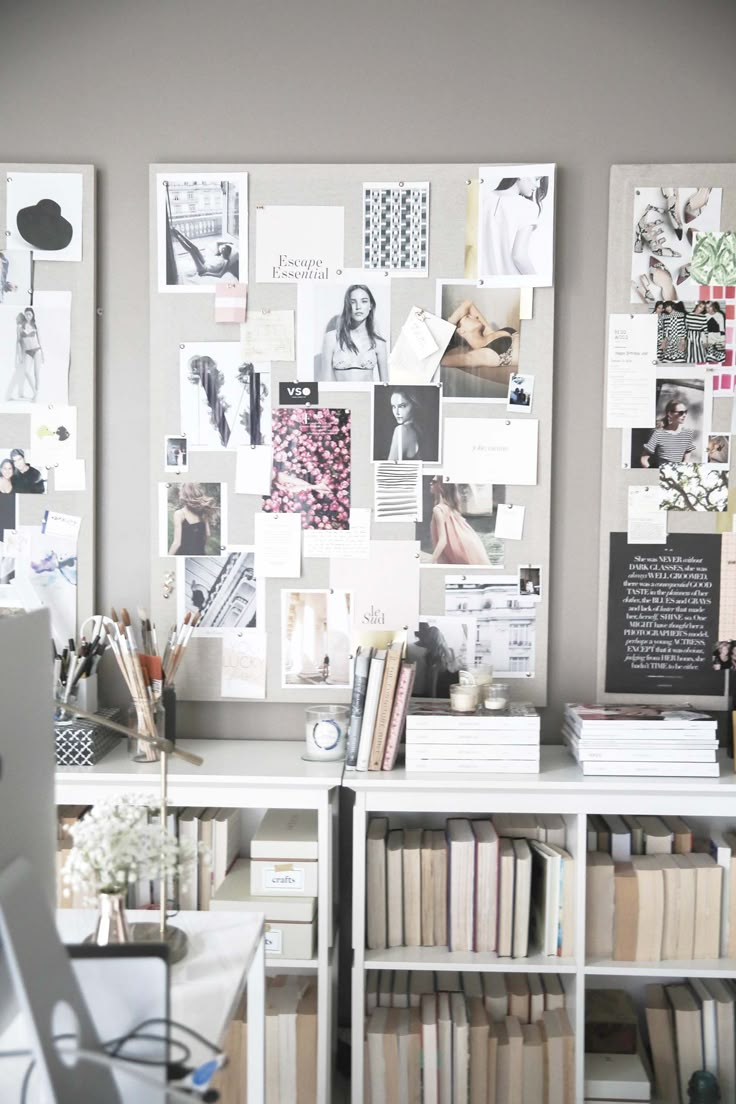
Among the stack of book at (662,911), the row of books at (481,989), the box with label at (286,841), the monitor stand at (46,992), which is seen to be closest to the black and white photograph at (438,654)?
the box with label at (286,841)

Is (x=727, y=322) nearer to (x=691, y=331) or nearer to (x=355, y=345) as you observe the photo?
(x=691, y=331)

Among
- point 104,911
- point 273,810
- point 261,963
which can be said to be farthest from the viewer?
point 273,810

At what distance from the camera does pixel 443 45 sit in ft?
8.36

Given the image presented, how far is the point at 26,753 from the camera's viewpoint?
1.26 m

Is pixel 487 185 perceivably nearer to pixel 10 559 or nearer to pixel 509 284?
pixel 509 284

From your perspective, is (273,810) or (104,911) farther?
(273,810)

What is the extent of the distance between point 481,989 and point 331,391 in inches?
60.9

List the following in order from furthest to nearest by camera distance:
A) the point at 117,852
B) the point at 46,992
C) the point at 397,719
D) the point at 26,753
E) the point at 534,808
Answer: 1. the point at 397,719
2. the point at 534,808
3. the point at 117,852
4. the point at 26,753
5. the point at 46,992

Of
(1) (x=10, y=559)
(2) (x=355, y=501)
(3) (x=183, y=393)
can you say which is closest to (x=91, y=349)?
(3) (x=183, y=393)

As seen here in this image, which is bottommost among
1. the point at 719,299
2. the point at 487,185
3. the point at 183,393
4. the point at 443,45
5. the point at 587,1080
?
the point at 587,1080

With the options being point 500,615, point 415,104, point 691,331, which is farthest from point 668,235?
point 500,615

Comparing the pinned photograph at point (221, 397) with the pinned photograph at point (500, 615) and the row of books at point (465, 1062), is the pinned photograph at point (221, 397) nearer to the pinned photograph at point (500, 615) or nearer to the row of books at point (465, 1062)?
the pinned photograph at point (500, 615)

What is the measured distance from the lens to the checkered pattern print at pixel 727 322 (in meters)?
2.54

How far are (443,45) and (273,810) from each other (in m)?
2.02
